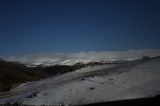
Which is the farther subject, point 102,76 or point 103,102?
point 102,76

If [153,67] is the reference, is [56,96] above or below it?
below

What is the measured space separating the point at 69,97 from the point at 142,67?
7868mm

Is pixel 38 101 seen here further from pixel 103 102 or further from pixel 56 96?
pixel 103 102

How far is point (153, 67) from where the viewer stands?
20.5 metres

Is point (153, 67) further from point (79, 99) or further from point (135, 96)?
point (79, 99)

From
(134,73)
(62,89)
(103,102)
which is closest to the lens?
(103,102)

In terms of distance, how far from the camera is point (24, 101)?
1683cm

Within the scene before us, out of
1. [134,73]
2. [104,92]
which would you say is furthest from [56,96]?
[134,73]

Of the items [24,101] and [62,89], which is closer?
[24,101]

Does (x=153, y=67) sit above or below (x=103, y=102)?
above

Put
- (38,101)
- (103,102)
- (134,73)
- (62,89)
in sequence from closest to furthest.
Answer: (103,102) → (38,101) → (62,89) → (134,73)

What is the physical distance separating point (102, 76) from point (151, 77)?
13.0 ft

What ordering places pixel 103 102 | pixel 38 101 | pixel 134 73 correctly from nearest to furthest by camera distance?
pixel 103 102 < pixel 38 101 < pixel 134 73

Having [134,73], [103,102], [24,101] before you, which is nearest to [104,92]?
[103,102]
